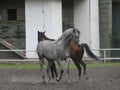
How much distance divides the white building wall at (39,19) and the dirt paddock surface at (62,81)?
689cm

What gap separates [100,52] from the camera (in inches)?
1182

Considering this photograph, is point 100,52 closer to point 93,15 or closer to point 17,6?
point 93,15

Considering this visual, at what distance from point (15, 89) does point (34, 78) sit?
437cm

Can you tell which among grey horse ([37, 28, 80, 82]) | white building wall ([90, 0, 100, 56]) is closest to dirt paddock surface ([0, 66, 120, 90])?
grey horse ([37, 28, 80, 82])

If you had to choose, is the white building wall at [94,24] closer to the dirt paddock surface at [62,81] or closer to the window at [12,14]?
the window at [12,14]

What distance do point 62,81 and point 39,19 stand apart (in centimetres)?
1221

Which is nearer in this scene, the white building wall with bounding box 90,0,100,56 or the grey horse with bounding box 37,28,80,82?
the grey horse with bounding box 37,28,80,82

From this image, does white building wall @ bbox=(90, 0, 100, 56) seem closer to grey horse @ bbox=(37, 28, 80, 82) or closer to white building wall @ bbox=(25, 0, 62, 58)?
white building wall @ bbox=(25, 0, 62, 58)

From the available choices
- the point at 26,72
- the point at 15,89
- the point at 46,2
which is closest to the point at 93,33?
the point at 46,2

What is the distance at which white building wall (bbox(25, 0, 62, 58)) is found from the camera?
95.1 feet

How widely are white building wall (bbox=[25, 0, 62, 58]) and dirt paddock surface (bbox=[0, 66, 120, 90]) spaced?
6.89 meters

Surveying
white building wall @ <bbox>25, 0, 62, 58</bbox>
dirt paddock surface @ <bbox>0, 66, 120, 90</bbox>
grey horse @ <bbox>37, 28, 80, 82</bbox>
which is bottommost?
dirt paddock surface @ <bbox>0, 66, 120, 90</bbox>

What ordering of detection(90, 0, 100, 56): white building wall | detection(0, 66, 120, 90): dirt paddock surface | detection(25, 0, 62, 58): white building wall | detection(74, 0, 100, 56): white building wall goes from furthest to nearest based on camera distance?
1. detection(90, 0, 100, 56): white building wall
2. detection(74, 0, 100, 56): white building wall
3. detection(25, 0, 62, 58): white building wall
4. detection(0, 66, 120, 90): dirt paddock surface

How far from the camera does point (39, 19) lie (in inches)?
1147
